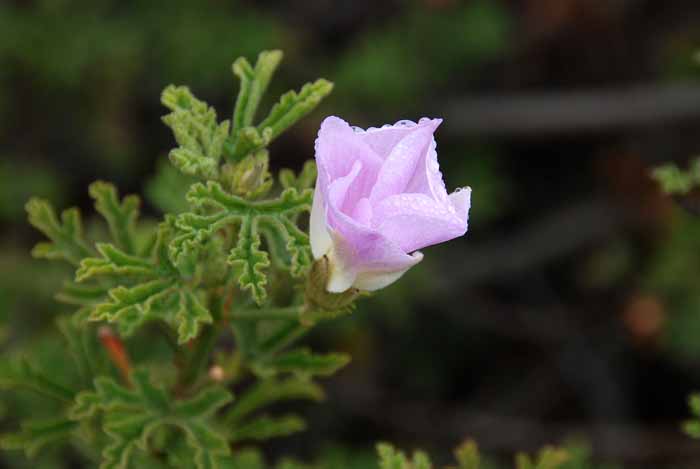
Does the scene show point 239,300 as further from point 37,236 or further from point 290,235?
point 37,236

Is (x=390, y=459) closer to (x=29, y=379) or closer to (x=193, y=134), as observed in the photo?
(x=193, y=134)

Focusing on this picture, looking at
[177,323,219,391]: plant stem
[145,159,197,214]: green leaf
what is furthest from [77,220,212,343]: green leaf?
A: [145,159,197,214]: green leaf

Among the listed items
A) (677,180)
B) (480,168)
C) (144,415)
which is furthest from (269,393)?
(480,168)

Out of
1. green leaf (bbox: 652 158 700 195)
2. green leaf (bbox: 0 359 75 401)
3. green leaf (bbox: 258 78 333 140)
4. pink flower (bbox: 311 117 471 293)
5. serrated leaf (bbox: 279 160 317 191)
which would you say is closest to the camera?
pink flower (bbox: 311 117 471 293)

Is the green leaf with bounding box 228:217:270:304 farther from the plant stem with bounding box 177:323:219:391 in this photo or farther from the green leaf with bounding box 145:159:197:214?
the green leaf with bounding box 145:159:197:214

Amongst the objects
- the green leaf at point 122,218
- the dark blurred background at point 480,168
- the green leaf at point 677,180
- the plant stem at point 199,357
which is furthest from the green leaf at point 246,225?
the dark blurred background at point 480,168

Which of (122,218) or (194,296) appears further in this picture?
(122,218)

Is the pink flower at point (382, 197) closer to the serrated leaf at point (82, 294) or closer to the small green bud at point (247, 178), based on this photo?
the small green bud at point (247, 178)
